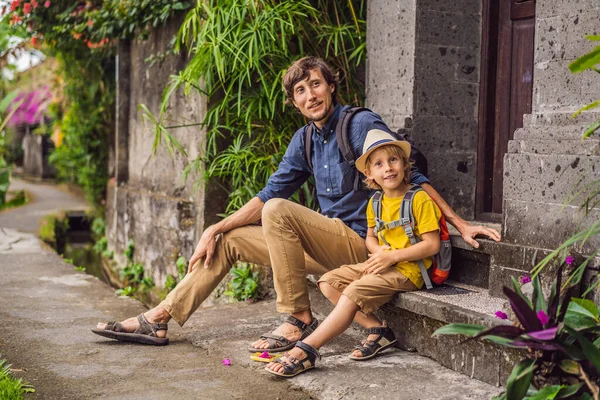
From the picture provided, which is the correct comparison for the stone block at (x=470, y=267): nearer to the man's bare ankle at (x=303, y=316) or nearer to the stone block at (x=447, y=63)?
the man's bare ankle at (x=303, y=316)

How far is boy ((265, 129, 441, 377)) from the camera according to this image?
11.6 feet

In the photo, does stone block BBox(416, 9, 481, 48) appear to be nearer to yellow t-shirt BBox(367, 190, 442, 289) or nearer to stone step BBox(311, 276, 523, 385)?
yellow t-shirt BBox(367, 190, 442, 289)

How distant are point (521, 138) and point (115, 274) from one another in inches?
209

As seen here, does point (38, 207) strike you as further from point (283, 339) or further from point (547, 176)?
point (547, 176)

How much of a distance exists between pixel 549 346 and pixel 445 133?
7.59ft

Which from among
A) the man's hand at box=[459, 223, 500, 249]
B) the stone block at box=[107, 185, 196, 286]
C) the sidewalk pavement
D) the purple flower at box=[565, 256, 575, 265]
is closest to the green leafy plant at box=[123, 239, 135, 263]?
the stone block at box=[107, 185, 196, 286]

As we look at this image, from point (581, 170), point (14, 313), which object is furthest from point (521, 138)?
point (14, 313)

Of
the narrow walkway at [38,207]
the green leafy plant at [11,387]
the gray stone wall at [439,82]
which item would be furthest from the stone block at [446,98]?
the narrow walkway at [38,207]

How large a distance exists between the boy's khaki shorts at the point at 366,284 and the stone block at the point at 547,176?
0.64 m

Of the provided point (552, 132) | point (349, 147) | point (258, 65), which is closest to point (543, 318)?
point (552, 132)

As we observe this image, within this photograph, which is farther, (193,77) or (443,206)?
(193,77)

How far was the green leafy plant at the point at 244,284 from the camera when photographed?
5.18m

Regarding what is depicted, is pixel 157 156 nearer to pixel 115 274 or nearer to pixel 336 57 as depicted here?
pixel 115 274

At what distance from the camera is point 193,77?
5145mm
